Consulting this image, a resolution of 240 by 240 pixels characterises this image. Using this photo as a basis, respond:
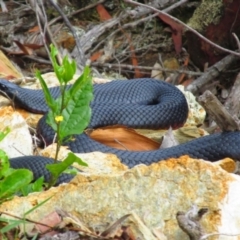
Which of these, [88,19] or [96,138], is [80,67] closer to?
[88,19]

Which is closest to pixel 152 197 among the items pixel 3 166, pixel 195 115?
pixel 3 166

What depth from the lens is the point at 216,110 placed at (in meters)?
3.54

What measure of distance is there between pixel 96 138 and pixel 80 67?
2555 mm

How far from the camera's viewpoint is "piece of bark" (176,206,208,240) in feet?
8.57

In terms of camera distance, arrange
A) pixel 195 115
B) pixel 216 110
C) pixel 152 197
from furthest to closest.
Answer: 1. pixel 195 115
2. pixel 216 110
3. pixel 152 197

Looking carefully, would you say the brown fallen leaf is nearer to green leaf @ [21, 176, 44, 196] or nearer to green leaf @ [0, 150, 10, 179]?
green leaf @ [21, 176, 44, 196]

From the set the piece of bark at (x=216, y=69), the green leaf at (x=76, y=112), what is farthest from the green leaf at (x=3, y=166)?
the piece of bark at (x=216, y=69)

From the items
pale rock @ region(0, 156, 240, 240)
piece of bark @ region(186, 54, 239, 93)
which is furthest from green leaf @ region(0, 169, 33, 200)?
Result: piece of bark @ region(186, 54, 239, 93)

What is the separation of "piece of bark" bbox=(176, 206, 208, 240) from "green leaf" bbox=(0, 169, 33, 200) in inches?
25.8

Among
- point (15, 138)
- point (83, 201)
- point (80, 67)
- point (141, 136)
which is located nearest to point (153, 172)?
point (83, 201)

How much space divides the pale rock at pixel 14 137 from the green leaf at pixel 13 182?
103 centimetres

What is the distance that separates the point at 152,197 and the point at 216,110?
2.72 ft

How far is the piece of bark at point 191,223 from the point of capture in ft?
8.57

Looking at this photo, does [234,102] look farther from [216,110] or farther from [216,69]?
[216,110]
